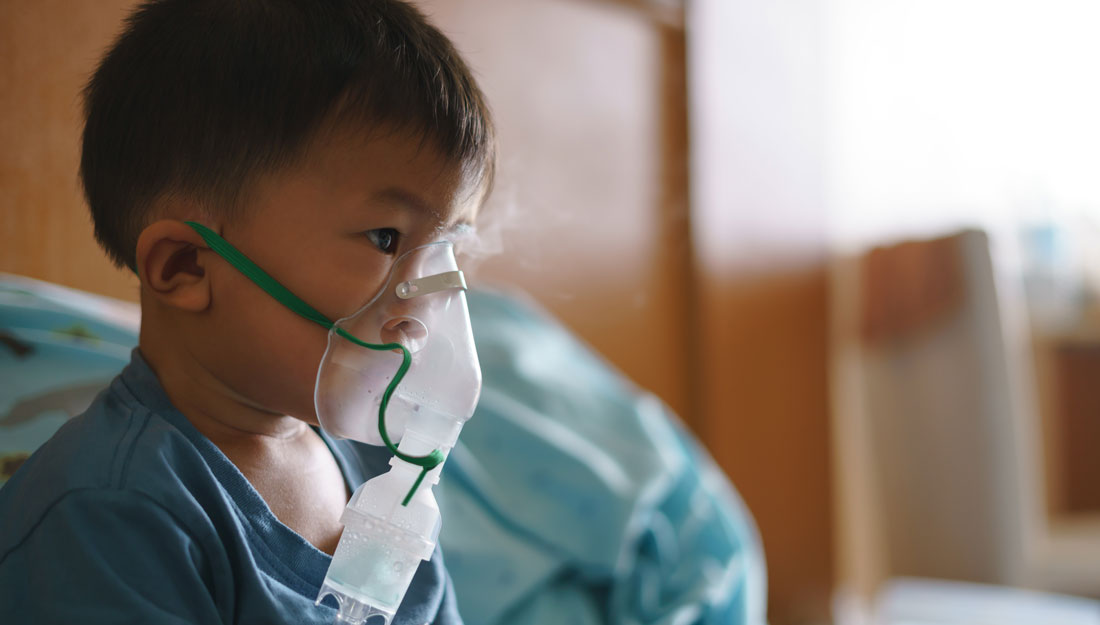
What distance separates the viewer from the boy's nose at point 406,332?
0.54 metres

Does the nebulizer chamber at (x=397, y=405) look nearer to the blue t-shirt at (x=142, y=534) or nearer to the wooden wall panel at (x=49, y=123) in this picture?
the blue t-shirt at (x=142, y=534)

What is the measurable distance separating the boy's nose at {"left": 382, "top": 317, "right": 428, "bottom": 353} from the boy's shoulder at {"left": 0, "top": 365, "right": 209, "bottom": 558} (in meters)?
0.13

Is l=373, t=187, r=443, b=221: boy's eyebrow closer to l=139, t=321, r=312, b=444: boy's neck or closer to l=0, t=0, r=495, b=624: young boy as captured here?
l=0, t=0, r=495, b=624: young boy

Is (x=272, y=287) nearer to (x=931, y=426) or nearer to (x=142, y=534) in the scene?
(x=142, y=534)

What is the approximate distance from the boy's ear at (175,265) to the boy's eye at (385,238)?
11 centimetres

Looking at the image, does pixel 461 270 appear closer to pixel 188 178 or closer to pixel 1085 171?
pixel 188 178

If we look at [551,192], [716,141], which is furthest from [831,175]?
[551,192]

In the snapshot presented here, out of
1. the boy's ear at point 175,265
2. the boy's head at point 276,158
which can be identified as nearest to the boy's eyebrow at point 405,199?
the boy's head at point 276,158

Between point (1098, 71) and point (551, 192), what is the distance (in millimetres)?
2288

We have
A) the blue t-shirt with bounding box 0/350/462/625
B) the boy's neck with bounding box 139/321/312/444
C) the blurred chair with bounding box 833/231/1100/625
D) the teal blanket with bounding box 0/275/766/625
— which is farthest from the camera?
the blurred chair with bounding box 833/231/1100/625

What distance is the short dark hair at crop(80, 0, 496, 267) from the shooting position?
517mm

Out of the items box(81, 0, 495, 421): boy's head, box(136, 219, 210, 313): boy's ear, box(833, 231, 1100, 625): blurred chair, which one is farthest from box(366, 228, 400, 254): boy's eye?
box(833, 231, 1100, 625): blurred chair

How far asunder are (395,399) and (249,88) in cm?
19

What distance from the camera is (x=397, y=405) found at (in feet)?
1.72
